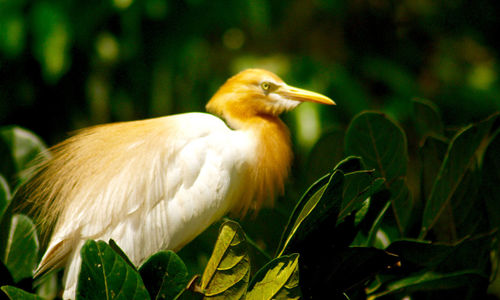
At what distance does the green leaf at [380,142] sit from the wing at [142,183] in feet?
0.55

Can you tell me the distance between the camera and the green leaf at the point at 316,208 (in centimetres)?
37

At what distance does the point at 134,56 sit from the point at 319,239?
1.35 metres

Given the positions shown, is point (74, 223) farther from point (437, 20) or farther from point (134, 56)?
point (437, 20)

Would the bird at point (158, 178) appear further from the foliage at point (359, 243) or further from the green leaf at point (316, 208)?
the green leaf at point (316, 208)

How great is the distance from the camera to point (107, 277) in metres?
0.34

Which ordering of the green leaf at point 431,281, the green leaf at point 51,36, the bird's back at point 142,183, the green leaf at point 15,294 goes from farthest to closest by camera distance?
the green leaf at point 51,36
the bird's back at point 142,183
the green leaf at point 431,281
the green leaf at point 15,294

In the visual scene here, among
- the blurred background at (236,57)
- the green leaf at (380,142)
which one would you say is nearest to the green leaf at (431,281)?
the green leaf at (380,142)

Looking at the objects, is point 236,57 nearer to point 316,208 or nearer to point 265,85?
point 265,85

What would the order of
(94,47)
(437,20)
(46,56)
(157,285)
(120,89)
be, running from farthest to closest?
(437,20) → (120,89) → (94,47) → (46,56) → (157,285)

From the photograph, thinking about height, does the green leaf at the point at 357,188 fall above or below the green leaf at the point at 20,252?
above

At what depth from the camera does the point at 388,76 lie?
1666mm

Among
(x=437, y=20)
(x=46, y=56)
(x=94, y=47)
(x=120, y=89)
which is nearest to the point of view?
(x=46, y=56)

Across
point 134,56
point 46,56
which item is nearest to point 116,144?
point 46,56

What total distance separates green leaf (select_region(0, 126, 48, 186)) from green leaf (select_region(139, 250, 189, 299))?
0.33 m
